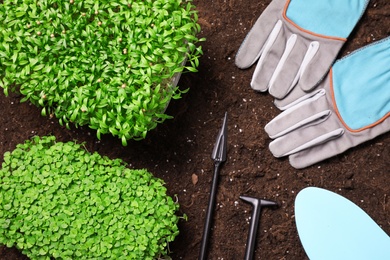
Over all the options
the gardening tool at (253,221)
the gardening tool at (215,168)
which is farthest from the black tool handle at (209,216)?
the gardening tool at (253,221)

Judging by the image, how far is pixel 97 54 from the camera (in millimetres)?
1554

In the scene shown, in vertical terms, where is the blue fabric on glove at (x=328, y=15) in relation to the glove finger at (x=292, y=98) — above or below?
above

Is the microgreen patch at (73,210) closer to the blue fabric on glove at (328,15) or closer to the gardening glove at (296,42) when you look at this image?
the gardening glove at (296,42)

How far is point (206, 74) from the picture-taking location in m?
1.93

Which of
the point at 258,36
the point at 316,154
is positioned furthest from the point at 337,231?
the point at 258,36

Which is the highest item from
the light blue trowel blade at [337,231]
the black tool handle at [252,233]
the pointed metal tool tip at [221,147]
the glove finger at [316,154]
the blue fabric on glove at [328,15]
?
the blue fabric on glove at [328,15]

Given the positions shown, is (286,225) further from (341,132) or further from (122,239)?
(122,239)

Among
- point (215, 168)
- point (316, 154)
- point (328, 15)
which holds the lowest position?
point (215, 168)

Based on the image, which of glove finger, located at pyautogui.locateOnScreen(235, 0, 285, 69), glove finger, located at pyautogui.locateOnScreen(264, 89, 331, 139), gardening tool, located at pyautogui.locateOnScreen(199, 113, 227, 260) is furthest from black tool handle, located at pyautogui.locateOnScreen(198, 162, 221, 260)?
glove finger, located at pyautogui.locateOnScreen(235, 0, 285, 69)

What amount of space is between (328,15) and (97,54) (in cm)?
80

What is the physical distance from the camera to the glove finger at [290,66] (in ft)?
6.15

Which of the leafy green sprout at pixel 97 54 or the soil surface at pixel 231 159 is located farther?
the soil surface at pixel 231 159

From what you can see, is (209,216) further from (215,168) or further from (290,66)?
(290,66)

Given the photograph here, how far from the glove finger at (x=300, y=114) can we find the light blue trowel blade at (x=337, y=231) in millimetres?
243
